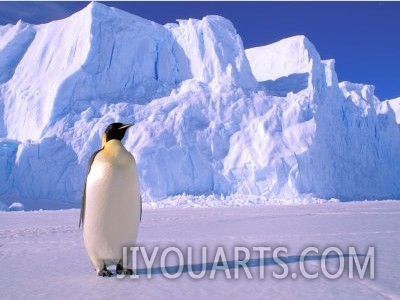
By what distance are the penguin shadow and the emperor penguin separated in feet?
0.74

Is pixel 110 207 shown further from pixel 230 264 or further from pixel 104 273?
pixel 230 264

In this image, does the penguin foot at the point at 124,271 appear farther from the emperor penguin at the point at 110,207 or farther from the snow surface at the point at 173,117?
the snow surface at the point at 173,117

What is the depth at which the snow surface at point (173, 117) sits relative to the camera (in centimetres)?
1816

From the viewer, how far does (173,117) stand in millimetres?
19844

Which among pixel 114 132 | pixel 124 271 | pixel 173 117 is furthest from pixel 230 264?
pixel 173 117

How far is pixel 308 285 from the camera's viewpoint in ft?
7.61

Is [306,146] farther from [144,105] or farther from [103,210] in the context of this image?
[103,210]

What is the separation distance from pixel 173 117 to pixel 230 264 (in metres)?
17.1

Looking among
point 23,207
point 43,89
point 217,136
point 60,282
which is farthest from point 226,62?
point 60,282

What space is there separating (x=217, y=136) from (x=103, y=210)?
17270 mm

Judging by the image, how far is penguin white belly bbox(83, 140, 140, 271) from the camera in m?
2.72

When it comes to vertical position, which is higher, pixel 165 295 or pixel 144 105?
pixel 144 105
